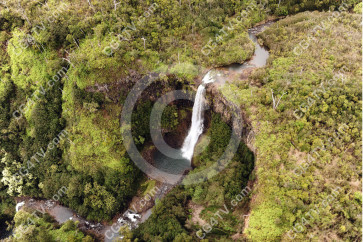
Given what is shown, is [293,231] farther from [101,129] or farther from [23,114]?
[23,114]

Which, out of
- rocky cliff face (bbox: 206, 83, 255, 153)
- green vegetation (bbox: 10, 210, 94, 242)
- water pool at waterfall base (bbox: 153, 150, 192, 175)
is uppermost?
rocky cliff face (bbox: 206, 83, 255, 153)

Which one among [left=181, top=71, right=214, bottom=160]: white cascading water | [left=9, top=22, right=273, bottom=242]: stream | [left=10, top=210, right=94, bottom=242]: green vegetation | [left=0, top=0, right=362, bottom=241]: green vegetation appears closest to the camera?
[left=0, top=0, right=362, bottom=241]: green vegetation

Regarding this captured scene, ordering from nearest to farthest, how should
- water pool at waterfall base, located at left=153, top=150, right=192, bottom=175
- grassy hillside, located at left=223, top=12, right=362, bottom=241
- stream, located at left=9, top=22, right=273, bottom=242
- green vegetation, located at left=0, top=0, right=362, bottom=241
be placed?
grassy hillside, located at left=223, top=12, right=362, bottom=241 < green vegetation, located at left=0, top=0, right=362, bottom=241 < stream, located at left=9, top=22, right=273, bottom=242 < water pool at waterfall base, located at left=153, top=150, right=192, bottom=175

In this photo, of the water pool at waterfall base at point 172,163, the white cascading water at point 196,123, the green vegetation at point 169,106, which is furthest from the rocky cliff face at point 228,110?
the water pool at waterfall base at point 172,163

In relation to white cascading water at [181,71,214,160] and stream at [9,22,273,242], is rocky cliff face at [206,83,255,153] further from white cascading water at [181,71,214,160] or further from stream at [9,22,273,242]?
stream at [9,22,273,242]

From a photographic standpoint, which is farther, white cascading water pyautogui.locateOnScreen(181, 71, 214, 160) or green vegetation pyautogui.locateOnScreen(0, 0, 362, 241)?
white cascading water pyautogui.locateOnScreen(181, 71, 214, 160)

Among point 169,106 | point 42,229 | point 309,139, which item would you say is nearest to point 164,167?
point 169,106

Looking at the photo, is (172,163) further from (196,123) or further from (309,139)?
(309,139)

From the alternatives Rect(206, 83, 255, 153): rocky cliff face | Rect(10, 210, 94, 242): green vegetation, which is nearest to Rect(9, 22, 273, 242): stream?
Rect(206, 83, 255, 153): rocky cliff face

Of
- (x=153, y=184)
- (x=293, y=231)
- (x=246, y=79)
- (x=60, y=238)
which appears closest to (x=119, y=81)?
(x=153, y=184)
